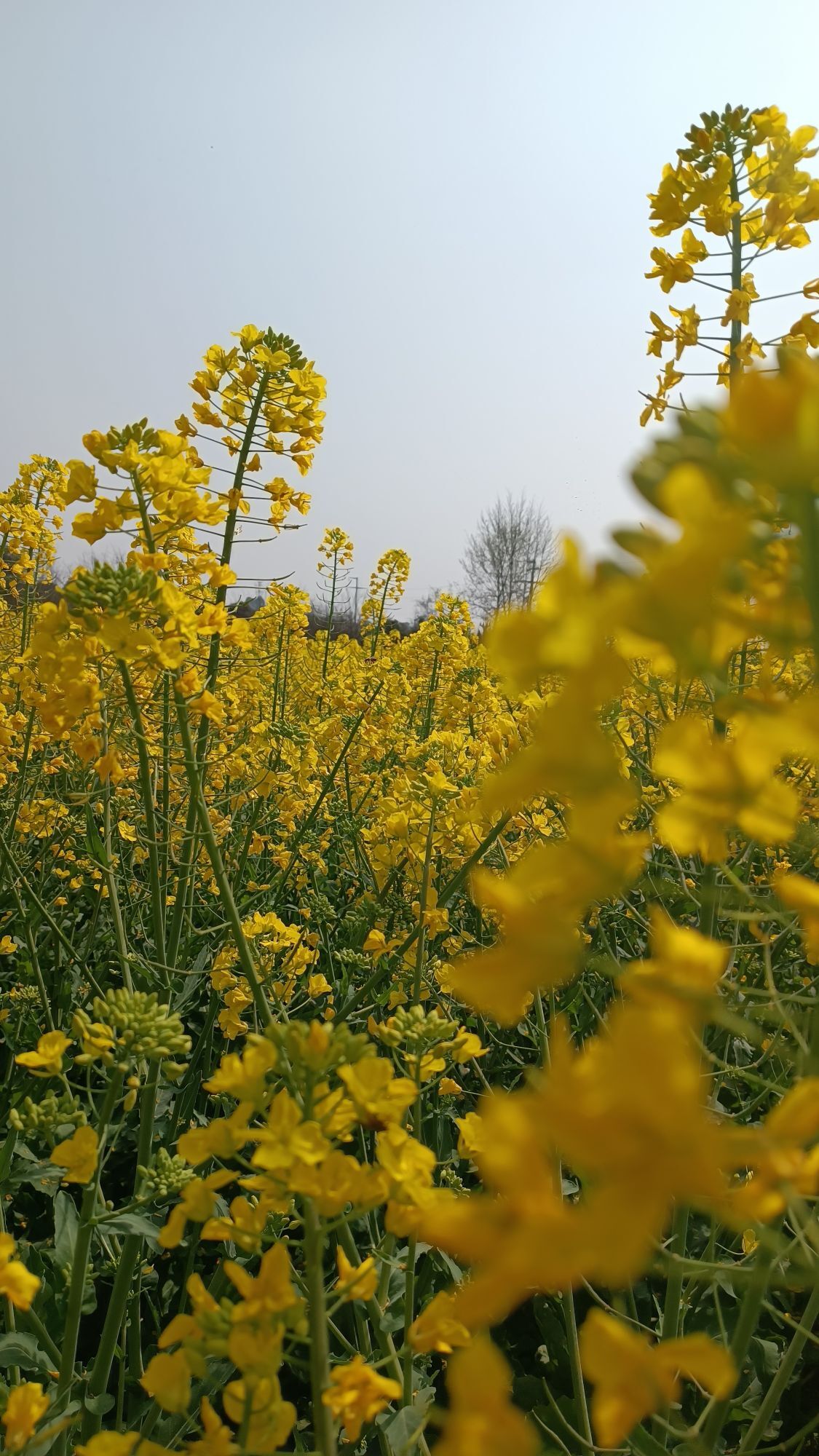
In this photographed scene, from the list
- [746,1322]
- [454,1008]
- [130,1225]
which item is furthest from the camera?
[454,1008]

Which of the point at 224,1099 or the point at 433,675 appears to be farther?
the point at 433,675

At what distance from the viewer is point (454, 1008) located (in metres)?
3.71

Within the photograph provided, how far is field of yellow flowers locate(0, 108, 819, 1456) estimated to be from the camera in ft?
1.85

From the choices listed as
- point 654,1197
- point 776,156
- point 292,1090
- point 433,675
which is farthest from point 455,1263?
point 433,675

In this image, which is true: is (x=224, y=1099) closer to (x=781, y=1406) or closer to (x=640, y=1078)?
(x=781, y=1406)

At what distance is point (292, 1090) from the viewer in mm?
1104

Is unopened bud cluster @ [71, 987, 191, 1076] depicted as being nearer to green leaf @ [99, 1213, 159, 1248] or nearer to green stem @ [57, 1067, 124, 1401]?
green stem @ [57, 1067, 124, 1401]

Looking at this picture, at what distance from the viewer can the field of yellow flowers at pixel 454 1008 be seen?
563mm

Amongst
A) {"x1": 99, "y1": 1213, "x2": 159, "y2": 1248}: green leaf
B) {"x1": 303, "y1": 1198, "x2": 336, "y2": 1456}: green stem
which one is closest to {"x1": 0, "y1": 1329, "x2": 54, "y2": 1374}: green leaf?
{"x1": 99, "y1": 1213, "x2": 159, "y2": 1248}: green leaf

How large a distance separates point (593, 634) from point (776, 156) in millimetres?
2820

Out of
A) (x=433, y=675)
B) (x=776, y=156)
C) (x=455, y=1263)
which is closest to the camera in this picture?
(x=455, y=1263)

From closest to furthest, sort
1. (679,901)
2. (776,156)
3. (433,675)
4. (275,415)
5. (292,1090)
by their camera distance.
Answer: (292,1090)
(776,156)
(275,415)
(679,901)
(433,675)

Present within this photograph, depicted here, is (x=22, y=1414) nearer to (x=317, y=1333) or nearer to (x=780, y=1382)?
(x=317, y=1333)

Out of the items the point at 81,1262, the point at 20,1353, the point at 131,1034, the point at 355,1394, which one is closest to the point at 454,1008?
the point at 20,1353
